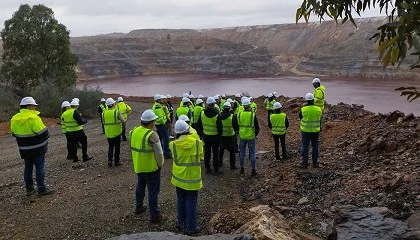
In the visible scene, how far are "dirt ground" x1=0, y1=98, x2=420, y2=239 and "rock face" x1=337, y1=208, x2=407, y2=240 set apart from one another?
494mm

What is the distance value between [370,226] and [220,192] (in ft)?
12.5

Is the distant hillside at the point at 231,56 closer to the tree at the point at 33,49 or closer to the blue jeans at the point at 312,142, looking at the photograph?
the tree at the point at 33,49

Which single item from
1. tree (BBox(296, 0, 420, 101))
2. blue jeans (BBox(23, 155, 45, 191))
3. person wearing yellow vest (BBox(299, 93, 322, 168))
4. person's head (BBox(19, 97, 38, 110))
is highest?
tree (BBox(296, 0, 420, 101))

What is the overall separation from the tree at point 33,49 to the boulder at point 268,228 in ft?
73.4

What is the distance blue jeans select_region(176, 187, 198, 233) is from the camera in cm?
605

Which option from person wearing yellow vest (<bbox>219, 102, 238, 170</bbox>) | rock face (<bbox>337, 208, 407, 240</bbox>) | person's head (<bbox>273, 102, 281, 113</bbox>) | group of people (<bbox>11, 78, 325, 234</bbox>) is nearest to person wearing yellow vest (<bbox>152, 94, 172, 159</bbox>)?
group of people (<bbox>11, 78, 325, 234</bbox>)

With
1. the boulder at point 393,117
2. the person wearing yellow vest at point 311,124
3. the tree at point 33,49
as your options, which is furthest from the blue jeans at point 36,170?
the tree at point 33,49

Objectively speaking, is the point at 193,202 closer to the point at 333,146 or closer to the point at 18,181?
the point at 18,181

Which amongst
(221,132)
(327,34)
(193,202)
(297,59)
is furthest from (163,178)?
(327,34)

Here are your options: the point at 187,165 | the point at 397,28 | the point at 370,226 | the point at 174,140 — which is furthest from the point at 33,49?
the point at 397,28

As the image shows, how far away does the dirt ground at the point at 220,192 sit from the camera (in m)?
6.35

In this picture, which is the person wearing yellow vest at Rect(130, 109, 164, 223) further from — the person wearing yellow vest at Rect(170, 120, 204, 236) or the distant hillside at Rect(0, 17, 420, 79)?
the distant hillside at Rect(0, 17, 420, 79)

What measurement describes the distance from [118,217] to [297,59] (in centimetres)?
7292

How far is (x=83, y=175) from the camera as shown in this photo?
9.65 m
